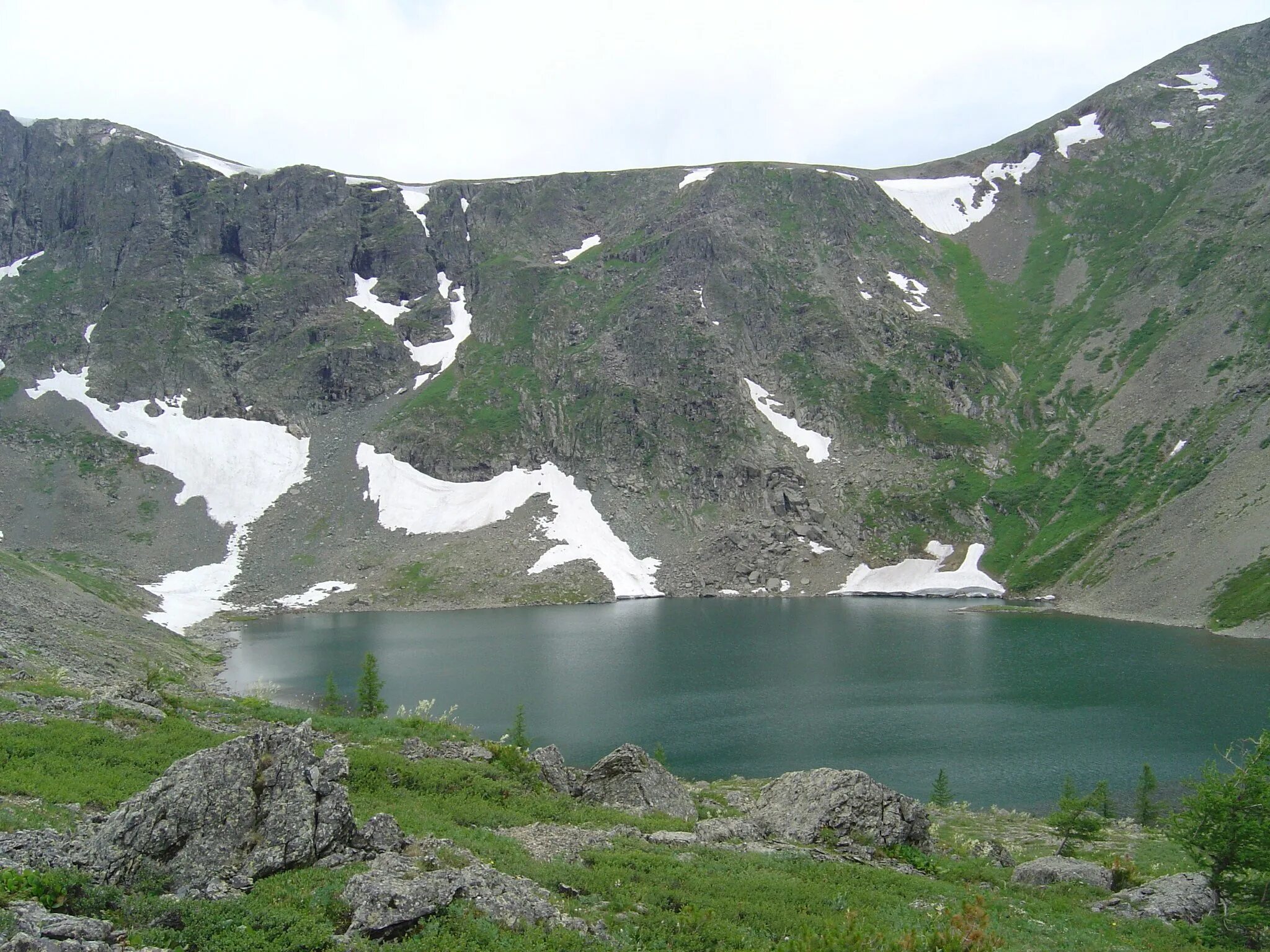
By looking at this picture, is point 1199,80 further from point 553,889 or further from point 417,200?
point 553,889

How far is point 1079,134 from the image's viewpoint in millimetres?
177375

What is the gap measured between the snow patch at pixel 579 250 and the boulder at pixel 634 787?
163m

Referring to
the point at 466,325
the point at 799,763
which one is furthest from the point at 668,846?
the point at 466,325

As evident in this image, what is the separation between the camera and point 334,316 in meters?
155

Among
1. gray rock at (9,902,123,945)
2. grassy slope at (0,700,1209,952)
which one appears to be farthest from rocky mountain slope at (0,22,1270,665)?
gray rock at (9,902,123,945)

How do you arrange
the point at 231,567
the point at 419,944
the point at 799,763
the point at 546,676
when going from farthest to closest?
1. the point at 231,567
2. the point at 546,676
3. the point at 799,763
4. the point at 419,944

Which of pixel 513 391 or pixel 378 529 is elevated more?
pixel 513 391

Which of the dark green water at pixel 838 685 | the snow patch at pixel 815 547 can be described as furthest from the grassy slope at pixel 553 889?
the snow patch at pixel 815 547

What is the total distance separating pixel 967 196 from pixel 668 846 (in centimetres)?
20793

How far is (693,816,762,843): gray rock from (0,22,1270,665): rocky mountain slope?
67374 mm

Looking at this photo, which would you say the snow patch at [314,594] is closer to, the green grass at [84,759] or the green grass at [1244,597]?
the green grass at [84,759]

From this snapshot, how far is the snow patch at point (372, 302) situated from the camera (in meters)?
160

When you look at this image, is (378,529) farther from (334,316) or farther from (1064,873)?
(1064,873)

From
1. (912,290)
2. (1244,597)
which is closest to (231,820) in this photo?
(1244,597)
